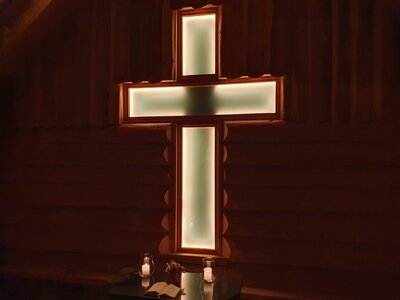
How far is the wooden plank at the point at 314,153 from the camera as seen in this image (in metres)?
3.35

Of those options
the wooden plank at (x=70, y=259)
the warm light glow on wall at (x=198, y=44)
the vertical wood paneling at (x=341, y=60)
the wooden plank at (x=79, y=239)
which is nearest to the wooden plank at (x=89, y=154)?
the wooden plank at (x=79, y=239)

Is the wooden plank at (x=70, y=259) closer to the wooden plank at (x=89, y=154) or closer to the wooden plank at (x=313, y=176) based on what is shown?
the wooden plank at (x=89, y=154)

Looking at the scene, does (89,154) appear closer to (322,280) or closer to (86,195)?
(86,195)

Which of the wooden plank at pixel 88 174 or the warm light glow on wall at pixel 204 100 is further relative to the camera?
the wooden plank at pixel 88 174

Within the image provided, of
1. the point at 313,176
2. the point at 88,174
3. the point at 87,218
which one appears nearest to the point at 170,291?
the point at 313,176

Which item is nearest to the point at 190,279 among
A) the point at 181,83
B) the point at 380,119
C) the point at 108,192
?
the point at 108,192

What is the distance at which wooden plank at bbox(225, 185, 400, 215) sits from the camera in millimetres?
3346

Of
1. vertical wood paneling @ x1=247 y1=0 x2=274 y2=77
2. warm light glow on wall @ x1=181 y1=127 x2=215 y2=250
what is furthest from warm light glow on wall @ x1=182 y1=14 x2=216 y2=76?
warm light glow on wall @ x1=181 y1=127 x2=215 y2=250

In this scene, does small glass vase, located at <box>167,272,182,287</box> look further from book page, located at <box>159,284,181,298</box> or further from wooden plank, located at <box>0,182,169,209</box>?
wooden plank, located at <box>0,182,169,209</box>

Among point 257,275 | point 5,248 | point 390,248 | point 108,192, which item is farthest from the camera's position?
point 5,248

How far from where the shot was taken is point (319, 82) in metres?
3.50

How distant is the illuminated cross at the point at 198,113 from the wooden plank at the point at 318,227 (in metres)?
0.23

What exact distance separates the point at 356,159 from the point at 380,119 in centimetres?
36

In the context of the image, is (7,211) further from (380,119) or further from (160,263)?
(380,119)
